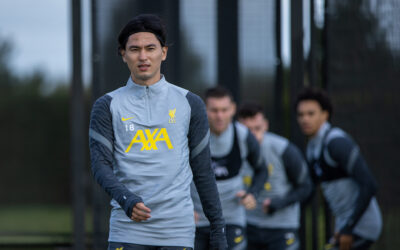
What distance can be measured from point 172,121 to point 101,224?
9.60 ft

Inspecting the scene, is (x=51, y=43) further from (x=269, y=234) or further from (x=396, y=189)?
(x=396, y=189)

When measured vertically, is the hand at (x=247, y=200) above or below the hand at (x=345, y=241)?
above

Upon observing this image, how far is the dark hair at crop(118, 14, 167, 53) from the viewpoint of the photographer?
126 inches

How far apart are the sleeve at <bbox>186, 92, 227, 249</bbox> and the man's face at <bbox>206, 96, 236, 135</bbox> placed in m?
1.99

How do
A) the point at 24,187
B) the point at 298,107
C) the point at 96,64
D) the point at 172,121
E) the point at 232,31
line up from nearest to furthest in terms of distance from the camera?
the point at 172,121, the point at 298,107, the point at 96,64, the point at 232,31, the point at 24,187

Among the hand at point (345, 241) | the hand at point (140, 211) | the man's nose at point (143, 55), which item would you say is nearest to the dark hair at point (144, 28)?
the man's nose at point (143, 55)

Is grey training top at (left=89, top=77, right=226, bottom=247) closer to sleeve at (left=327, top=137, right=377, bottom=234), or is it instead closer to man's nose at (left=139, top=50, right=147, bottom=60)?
man's nose at (left=139, top=50, right=147, bottom=60)

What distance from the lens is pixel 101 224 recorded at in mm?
5855

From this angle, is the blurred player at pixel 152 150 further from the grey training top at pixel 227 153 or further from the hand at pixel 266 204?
the hand at pixel 266 204

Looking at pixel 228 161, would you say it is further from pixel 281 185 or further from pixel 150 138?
pixel 150 138

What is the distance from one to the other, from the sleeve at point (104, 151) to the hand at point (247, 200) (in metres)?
2.22

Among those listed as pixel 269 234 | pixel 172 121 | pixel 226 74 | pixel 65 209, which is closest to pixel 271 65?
pixel 226 74

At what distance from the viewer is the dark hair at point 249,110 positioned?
611 cm

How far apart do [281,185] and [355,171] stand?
1.55 metres
